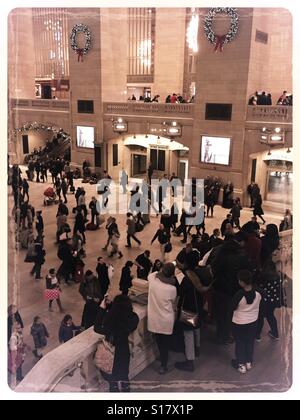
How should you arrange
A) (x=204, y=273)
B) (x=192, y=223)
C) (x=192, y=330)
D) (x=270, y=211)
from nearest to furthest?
(x=192, y=330), (x=204, y=273), (x=192, y=223), (x=270, y=211)

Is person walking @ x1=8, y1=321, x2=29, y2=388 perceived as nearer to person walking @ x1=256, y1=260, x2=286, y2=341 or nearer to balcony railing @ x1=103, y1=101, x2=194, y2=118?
person walking @ x1=256, y1=260, x2=286, y2=341

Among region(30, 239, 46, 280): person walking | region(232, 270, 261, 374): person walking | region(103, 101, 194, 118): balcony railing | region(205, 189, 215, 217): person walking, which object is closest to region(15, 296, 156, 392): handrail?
region(232, 270, 261, 374): person walking

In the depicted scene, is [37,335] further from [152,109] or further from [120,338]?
[152,109]

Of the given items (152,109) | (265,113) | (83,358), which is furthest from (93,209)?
(83,358)

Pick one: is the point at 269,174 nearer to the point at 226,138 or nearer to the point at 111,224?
the point at 226,138

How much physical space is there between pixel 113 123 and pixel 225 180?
22.8 ft

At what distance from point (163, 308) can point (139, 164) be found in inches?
708

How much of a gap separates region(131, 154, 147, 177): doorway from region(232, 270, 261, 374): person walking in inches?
696

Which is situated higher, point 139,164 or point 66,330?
point 139,164

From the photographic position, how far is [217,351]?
512 cm

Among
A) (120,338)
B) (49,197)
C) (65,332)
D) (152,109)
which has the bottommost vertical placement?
(65,332)

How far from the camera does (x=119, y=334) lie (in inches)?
170

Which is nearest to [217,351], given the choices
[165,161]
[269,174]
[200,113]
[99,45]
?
[269,174]

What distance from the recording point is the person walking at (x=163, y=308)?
4.65 meters
